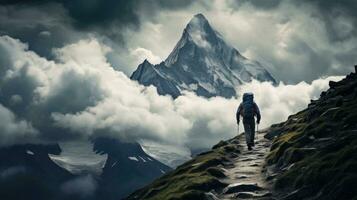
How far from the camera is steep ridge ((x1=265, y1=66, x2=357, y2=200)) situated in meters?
54.4

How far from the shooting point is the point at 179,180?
87312 millimetres

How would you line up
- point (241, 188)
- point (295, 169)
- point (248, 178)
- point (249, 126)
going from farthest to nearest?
point (249, 126)
point (248, 178)
point (295, 169)
point (241, 188)

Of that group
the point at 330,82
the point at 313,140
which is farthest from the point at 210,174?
the point at 330,82

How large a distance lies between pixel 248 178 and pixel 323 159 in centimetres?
→ 1145

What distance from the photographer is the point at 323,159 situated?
206 ft

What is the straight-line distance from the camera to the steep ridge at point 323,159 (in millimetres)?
54438

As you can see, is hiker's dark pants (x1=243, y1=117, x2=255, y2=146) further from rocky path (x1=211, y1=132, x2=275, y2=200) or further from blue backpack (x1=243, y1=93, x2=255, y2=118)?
rocky path (x1=211, y1=132, x2=275, y2=200)

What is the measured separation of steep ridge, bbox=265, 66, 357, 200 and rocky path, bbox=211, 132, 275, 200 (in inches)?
59.5

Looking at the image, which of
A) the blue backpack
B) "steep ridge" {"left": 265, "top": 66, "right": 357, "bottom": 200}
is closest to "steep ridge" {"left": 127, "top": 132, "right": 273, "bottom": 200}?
"steep ridge" {"left": 265, "top": 66, "right": 357, "bottom": 200}

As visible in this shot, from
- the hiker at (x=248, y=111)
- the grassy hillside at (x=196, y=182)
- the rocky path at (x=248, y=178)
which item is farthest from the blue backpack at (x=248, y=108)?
the grassy hillside at (x=196, y=182)

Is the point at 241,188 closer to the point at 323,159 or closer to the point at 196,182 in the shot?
the point at 323,159

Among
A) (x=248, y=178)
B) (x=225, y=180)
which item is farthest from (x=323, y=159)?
(x=225, y=180)

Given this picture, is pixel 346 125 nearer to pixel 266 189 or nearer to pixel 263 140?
pixel 266 189

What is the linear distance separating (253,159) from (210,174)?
35.7 ft
